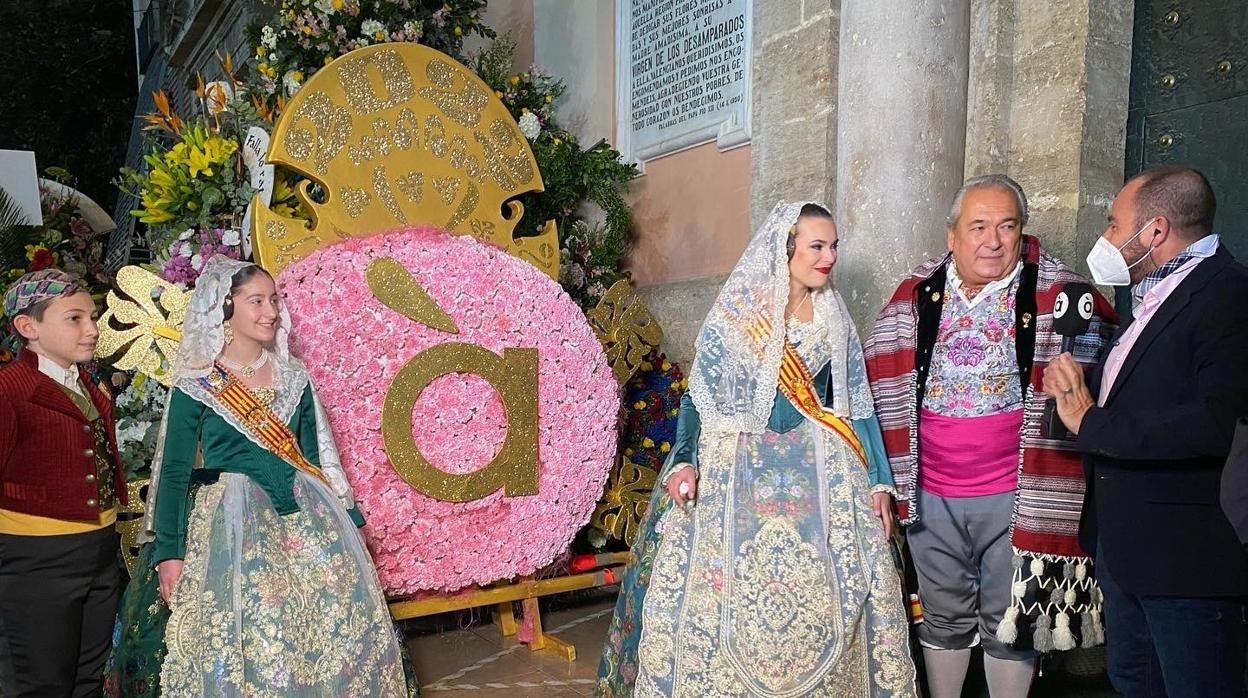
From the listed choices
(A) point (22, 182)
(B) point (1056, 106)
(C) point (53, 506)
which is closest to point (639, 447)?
(B) point (1056, 106)

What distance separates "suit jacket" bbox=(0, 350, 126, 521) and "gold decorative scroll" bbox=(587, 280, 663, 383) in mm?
2106

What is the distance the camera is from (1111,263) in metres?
2.15

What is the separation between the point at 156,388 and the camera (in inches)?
138

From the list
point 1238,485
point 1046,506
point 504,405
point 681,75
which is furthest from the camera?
point 681,75

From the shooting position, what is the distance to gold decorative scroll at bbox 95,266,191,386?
113 inches

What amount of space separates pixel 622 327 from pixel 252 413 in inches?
74.8

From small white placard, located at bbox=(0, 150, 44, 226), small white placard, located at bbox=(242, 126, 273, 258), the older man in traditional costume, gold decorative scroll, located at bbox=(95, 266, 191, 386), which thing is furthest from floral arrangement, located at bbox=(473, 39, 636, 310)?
the older man in traditional costume

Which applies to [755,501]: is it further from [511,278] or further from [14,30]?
[14,30]

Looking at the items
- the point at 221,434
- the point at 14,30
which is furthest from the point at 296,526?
the point at 14,30

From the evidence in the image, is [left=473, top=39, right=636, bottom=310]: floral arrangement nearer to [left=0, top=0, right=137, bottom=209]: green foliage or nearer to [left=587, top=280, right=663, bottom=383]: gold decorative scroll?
[left=587, top=280, right=663, bottom=383]: gold decorative scroll

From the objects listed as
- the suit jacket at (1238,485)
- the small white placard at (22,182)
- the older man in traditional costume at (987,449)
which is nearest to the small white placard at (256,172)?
the small white placard at (22,182)

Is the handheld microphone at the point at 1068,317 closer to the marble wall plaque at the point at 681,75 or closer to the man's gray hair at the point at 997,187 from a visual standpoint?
the man's gray hair at the point at 997,187

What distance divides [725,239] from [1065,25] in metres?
1.97

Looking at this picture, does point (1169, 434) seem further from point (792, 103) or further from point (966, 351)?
point (792, 103)
